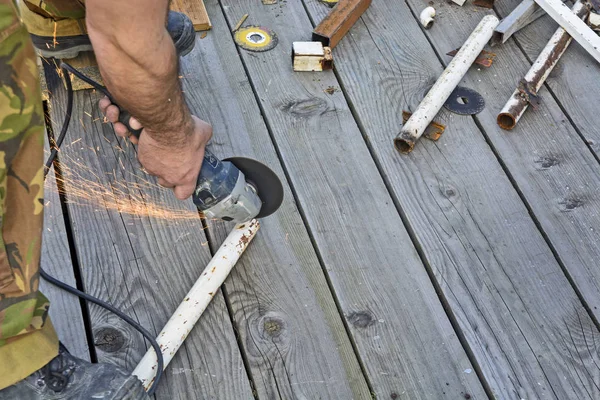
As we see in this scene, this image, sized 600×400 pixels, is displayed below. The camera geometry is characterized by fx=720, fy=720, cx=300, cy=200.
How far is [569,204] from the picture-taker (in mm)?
2535

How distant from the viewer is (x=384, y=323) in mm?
2195

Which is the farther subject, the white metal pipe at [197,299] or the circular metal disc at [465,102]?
the circular metal disc at [465,102]

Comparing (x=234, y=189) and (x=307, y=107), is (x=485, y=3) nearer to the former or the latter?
(x=307, y=107)

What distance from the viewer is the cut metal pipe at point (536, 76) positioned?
2736mm

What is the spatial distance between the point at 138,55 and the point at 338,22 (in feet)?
5.11

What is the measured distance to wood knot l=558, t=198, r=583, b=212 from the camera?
2.52 m

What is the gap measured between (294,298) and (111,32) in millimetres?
1037

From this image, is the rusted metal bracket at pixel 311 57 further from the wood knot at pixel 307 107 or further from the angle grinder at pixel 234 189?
the angle grinder at pixel 234 189

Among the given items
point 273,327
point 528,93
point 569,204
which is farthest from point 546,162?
point 273,327

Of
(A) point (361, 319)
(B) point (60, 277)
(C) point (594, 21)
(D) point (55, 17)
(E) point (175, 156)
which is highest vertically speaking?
(C) point (594, 21)

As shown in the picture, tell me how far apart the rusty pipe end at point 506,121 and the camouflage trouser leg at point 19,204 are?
175 centimetres

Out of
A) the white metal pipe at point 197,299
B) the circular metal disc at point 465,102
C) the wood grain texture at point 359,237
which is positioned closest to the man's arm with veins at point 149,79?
the white metal pipe at point 197,299

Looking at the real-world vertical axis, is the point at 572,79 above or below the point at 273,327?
above

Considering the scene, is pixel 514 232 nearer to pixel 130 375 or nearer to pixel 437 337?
pixel 437 337
